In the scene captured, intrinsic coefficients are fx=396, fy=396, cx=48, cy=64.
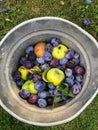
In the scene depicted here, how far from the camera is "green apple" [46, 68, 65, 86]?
84.0 inches

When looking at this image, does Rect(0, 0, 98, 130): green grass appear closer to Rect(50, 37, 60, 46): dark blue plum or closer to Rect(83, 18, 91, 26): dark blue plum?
Rect(83, 18, 91, 26): dark blue plum

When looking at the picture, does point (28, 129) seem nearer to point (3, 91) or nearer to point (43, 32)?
point (3, 91)

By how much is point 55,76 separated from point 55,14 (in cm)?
52

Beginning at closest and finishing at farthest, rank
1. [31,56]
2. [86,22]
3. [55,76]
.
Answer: [55,76], [31,56], [86,22]

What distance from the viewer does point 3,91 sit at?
2.15 m

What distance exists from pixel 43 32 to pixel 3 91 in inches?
15.3

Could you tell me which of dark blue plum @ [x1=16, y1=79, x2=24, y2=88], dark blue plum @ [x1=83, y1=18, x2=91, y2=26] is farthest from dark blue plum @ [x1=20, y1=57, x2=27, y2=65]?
dark blue plum @ [x1=83, y1=18, x2=91, y2=26]

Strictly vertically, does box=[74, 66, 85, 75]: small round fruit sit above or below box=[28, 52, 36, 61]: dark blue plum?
below

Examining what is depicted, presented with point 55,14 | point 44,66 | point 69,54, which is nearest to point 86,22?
point 55,14

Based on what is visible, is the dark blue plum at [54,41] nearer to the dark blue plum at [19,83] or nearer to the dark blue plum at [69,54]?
the dark blue plum at [69,54]

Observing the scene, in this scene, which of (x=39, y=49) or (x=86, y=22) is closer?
(x=39, y=49)

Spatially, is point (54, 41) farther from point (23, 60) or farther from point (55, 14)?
point (55, 14)

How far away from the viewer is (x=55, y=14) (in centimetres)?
249

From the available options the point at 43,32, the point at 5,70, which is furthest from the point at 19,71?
the point at 43,32
